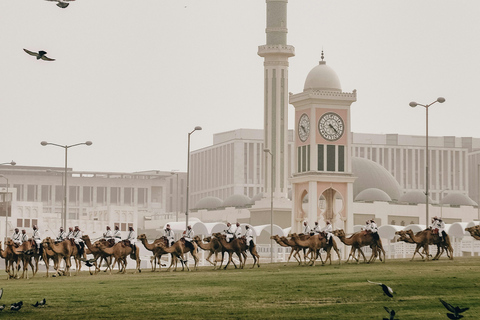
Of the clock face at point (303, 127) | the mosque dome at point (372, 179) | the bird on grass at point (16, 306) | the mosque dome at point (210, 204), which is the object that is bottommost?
the bird on grass at point (16, 306)

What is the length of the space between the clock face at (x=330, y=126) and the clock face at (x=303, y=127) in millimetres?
1036

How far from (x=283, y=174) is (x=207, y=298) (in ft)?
298

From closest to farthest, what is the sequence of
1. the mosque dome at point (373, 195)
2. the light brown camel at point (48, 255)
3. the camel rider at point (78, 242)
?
the light brown camel at point (48, 255), the camel rider at point (78, 242), the mosque dome at point (373, 195)

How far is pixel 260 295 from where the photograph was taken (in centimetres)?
3522

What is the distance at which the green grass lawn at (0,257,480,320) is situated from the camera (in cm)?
3098

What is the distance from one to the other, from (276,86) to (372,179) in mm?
21973

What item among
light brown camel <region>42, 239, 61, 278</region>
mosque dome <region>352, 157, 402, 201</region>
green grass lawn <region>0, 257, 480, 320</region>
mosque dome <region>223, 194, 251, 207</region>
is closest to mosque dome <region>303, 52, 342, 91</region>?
mosque dome <region>352, 157, 402, 201</region>

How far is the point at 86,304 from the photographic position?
3372 centimetres

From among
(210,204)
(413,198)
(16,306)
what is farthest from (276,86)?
(16,306)

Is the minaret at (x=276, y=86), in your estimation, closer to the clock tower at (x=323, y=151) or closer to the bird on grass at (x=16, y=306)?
the clock tower at (x=323, y=151)

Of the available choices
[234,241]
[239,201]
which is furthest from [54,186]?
[234,241]

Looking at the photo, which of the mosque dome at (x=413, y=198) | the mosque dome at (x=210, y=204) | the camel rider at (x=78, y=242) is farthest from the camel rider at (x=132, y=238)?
the mosque dome at (x=210, y=204)

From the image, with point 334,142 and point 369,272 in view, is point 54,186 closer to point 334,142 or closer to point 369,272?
point 334,142

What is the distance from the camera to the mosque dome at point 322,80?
3770 inches
